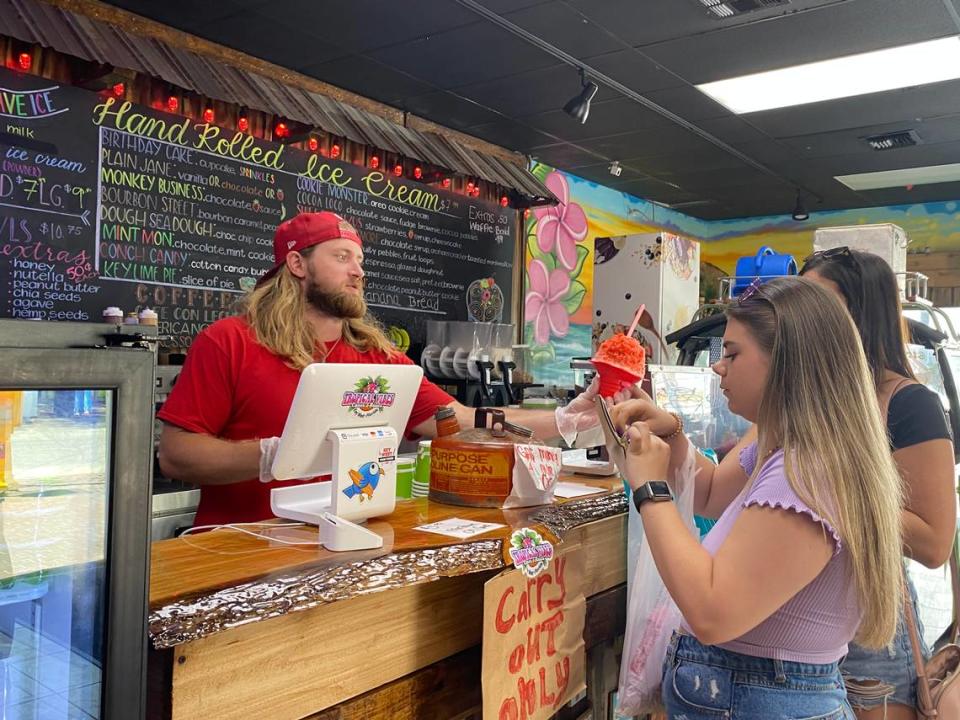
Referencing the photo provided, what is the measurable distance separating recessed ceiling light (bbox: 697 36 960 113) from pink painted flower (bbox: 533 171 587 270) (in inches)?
79.5

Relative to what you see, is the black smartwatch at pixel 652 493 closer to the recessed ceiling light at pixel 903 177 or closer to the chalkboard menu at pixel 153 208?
the chalkboard menu at pixel 153 208

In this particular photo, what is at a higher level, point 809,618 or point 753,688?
point 809,618

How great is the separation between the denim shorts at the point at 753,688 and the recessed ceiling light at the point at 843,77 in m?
3.90

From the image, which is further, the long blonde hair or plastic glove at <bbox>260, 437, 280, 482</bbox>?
the long blonde hair

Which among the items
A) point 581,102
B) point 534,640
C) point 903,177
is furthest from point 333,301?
point 903,177

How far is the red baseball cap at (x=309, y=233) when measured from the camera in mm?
2639

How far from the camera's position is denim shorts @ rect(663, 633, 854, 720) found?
4.44 ft

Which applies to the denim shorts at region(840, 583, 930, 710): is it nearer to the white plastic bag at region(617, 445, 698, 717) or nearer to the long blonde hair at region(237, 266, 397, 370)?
the white plastic bag at region(617, 445, 698, 717)

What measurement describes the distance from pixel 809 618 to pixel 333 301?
5.75 feet

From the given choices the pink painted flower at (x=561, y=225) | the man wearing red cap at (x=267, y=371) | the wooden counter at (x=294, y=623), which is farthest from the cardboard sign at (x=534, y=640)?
the pink painted flower at (x=561, y=225)

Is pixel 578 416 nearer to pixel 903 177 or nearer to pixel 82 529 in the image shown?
pixel 82 529

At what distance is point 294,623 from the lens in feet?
4.57

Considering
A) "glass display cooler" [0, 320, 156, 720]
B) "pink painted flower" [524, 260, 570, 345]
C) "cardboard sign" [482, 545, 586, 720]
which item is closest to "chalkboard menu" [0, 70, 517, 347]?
"pink painted flower" [524, 260, 570, 345]

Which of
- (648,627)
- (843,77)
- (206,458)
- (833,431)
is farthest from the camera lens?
(843,77)
